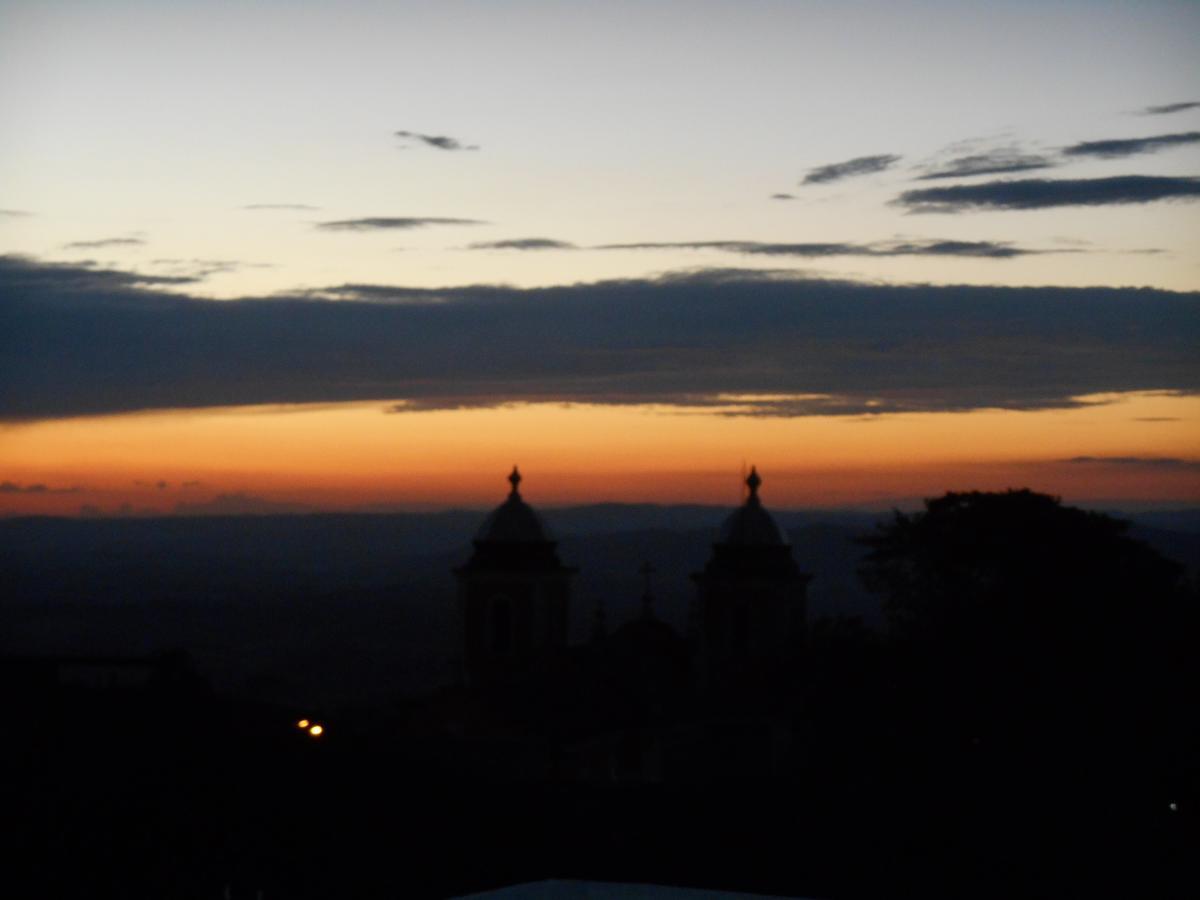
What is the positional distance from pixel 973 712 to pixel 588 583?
115664 millimetres

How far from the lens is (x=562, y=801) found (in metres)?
42.0

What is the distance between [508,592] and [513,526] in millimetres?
1806

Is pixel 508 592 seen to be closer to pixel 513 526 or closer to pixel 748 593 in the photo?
pixel 513 526

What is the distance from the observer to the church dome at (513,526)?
203 feet

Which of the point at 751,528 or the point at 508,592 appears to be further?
the point at 751,528

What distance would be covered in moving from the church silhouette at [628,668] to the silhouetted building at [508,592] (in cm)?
4

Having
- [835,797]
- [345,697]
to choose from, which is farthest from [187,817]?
[345,697]

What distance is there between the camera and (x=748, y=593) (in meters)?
63.8

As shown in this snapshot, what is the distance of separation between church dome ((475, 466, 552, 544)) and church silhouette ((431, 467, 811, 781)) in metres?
0.04

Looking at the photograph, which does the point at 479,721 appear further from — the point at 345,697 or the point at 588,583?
the point at 588,583

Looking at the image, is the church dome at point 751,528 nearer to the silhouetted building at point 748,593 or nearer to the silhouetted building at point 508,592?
the silhouetted building at point 748,593

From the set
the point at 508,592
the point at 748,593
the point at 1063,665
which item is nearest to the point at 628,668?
the point at 508,592

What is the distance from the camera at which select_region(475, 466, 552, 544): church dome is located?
2438 inches

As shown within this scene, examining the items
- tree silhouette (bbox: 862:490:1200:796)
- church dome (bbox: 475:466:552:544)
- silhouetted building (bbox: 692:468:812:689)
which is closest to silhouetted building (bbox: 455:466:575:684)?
church dome (bbox: 475:466:552:544)
